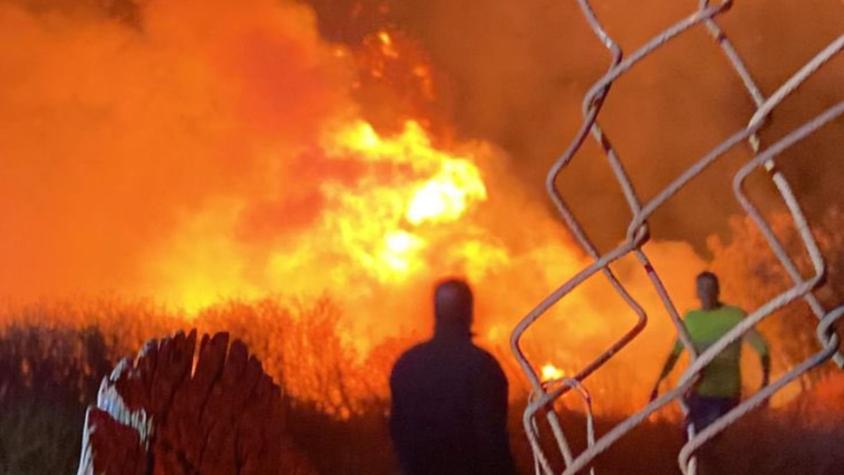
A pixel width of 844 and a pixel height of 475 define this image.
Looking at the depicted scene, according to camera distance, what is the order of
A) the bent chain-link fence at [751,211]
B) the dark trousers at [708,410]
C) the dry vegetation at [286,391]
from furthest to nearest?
1. the dry vegetation at [286,391]
2. the dark trousers at [708,410]
3. the bent chain-link fence at [751,211]

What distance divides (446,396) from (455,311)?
80mm

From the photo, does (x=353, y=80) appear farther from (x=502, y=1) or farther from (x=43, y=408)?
(x=43, y=408)

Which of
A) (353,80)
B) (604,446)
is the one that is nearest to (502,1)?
(353,80)

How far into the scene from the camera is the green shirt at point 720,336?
2.44 ft

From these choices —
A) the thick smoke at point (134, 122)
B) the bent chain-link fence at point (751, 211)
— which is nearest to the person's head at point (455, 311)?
the thick smoke at point (134, 122)

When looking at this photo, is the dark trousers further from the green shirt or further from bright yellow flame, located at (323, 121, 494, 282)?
bright yellow flame, located at (323, 121, 494, 282)

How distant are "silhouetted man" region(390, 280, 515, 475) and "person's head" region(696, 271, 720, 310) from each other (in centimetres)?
19

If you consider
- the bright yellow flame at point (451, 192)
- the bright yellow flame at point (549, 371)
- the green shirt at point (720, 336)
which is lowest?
the green shirt at point (720, 336)

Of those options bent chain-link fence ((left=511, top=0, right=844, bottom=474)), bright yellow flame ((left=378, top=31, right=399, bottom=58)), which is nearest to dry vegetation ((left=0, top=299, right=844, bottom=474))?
bright yellow flame ((left=378, top=31, right=399, bottom=58))

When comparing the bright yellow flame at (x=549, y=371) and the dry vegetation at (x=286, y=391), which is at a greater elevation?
the dry vegetation at (x=286, y=391)

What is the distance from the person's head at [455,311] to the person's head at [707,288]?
0.68ft

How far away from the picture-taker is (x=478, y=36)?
2.93 ft

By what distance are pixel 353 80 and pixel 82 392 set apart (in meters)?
0.39

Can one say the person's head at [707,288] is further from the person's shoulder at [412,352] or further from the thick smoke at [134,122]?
the thick smoke at [134,122]
